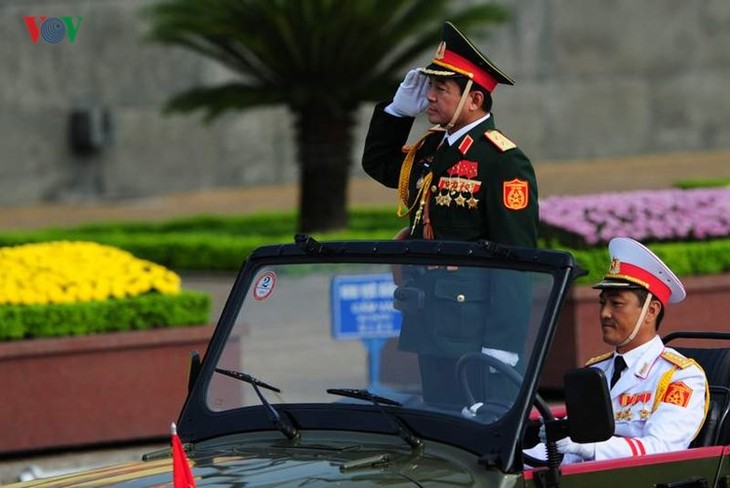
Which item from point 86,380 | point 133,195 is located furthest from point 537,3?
point 86,380

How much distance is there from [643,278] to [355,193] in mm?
20759

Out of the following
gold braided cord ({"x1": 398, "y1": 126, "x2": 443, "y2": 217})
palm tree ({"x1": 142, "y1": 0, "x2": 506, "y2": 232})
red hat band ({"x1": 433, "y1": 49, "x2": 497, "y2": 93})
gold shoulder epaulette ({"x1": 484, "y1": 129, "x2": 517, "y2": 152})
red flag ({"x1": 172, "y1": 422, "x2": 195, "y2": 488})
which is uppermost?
palm tree ({"x1": 142, "y1": 0, "x2": 506, "y2": 232})

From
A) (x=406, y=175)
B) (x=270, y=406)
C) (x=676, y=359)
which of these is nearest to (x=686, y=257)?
(x=406, y=175)

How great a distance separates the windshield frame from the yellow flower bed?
177 inches

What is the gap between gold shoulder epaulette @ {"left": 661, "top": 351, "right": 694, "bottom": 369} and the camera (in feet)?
16.1

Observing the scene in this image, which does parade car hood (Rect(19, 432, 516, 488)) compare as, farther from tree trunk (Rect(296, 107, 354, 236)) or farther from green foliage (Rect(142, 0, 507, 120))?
tree trunk (Rect(296, 107, 354, 236))

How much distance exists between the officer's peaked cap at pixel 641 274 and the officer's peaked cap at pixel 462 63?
788mm

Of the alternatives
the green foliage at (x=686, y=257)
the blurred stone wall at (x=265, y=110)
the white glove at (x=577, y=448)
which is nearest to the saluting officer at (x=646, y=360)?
the white glove at (x=577, y=448)

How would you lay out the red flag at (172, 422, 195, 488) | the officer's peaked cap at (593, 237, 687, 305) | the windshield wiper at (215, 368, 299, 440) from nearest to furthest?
the red flag at (172, 422, 195, 488) → the windshield wiper at (215, 368, 299, 440) → the officer's peaked cap at (593, 237, 687, 305)

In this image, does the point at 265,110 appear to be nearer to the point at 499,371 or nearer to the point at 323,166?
the point at 323,166

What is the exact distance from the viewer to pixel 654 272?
16.0 ft

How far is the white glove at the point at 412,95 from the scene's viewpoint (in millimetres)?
5648

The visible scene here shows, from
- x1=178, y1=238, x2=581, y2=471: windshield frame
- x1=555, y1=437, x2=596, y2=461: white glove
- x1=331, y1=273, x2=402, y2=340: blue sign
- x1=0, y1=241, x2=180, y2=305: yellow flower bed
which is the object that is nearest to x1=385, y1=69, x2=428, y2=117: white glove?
x1=178, y1=238, x2=581, y2=471: windshield frame

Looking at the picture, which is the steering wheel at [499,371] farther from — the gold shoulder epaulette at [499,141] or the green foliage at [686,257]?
the green foliage at [686,257]
